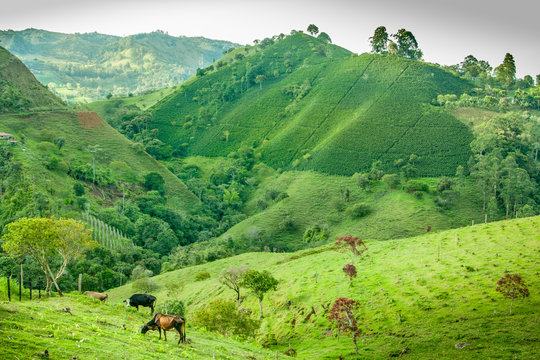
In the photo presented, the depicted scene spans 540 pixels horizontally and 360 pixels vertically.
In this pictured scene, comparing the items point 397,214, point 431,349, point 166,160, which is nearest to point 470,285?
point 431,349

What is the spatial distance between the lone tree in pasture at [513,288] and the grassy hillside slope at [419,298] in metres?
0.70

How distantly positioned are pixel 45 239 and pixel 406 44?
155997mm

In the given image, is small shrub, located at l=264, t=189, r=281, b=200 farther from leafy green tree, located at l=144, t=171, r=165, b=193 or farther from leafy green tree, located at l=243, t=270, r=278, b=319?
leafy green tree, located at l=243, t=270, r=278, b=319

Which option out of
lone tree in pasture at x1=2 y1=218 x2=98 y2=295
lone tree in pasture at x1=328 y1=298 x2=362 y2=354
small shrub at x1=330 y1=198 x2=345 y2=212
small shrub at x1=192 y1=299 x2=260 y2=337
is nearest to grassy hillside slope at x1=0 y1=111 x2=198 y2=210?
small shrub at x1=330 y1=198 x2=345 y2=212

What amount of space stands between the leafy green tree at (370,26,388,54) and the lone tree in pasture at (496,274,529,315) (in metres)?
144

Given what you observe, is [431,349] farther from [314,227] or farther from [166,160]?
[166,160]

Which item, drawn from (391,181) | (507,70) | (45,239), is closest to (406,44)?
(507,70)

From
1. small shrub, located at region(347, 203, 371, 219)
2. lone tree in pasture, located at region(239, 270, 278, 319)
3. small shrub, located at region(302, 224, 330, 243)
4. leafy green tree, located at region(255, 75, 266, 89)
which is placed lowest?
small shrub, located at region(302, 224, 330, 243)

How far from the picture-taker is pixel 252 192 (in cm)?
11788

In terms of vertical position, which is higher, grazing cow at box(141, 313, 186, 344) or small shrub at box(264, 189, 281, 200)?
grazing cow at box(141, 313, 186, 344)

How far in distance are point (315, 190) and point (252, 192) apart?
2530 centimetres

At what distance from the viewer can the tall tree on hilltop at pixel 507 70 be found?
147 meters

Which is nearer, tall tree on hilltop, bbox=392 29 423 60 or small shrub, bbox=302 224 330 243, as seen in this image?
small shrub, bbox=302 224 330 243

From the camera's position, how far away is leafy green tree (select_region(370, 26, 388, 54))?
157 metres
